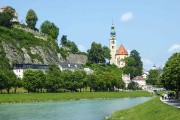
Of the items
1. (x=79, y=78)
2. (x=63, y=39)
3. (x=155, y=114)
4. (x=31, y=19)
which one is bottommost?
(x=155, y=114)

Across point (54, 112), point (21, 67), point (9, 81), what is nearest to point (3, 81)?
point (9, 81)

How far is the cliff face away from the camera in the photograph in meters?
132

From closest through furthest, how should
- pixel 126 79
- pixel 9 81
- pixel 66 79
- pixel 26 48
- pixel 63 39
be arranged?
pixel 9 81 < pixel 66 79 < pixel 26 48 < pixel 126 79 < pixel 63 39

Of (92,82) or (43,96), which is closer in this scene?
(43,96)

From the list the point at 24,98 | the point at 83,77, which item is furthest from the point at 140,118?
the point at 83,77

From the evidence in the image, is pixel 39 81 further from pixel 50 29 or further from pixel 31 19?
pixel 50 29

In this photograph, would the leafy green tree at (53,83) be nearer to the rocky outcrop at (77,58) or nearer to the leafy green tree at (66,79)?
the leafy green tree at (66,79)

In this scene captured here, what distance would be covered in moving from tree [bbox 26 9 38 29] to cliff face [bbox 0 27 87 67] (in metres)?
14.4

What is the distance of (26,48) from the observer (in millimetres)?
140375

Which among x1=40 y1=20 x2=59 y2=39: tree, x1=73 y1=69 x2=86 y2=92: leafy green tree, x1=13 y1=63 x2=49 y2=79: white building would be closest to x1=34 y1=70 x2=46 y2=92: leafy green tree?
x1=73 y1=69 x2=86 y2=92: leafy green tree

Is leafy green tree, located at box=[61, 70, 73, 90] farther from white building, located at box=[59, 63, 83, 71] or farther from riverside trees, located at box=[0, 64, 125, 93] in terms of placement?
white building, located at box=[59, 63, 83, 71]

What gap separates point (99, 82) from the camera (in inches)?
5320

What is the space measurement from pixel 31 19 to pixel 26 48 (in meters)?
33.2

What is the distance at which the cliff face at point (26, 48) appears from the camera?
13150 cm
